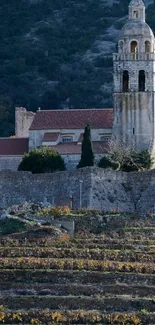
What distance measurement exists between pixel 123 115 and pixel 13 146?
18.0ft

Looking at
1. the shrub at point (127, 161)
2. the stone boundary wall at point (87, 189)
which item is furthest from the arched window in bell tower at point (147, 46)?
the stone boundary wall at point (87, 189)

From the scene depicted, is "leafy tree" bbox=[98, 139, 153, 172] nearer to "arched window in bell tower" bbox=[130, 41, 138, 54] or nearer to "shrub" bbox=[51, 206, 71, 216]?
"arched window in bell tower" bbox=[130, 41, 138, 54]

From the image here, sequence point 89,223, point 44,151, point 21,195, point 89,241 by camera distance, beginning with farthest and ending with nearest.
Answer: point 44,151, point 21,195, point 89,223, point 89,241

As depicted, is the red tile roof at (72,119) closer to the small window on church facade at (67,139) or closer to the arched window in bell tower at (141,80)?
the small window on church facade at (67,139)

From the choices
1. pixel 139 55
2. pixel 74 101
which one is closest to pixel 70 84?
pixel 74 101

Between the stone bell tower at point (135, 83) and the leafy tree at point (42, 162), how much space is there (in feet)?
23.0

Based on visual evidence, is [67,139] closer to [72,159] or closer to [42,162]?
[72,159]

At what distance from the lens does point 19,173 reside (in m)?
72.2

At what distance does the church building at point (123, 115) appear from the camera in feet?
284

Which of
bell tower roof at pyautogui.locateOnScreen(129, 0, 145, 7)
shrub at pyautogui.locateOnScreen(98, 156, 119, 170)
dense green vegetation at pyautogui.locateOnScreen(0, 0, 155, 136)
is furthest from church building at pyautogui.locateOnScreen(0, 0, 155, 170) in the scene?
dense green vegetation at pyautogui.locateOnScreen(0, 0, 155, 136)

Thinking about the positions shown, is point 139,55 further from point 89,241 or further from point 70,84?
point 70,84

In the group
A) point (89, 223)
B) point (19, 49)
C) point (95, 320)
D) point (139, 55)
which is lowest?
point (95, 320)

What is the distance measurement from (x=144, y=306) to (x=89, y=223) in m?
14.0

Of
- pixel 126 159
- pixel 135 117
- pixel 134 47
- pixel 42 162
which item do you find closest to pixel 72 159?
pixel 135 117
